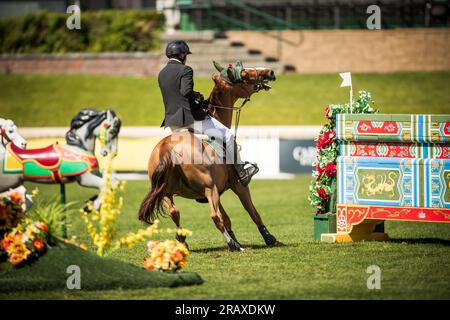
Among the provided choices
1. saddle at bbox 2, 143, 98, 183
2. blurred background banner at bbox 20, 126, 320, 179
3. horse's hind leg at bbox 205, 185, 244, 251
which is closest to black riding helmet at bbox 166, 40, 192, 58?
horse's hind leg at bbox 205, 185, 244, 251

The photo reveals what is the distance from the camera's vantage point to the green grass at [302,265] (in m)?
8.96

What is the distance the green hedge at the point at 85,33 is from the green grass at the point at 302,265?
18829 mm

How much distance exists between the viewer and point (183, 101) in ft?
38.4

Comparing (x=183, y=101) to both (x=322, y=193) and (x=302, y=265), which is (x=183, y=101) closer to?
(x=322, y=193)

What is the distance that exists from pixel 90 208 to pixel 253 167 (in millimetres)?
3105

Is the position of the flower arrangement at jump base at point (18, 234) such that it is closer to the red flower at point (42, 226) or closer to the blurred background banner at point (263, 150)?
the red flower at point (42, 226)

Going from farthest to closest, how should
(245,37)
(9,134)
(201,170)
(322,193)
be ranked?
(245,37)
(322,193)
(9,134)
(201,170)

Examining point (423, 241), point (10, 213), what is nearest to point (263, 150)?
point (423, 241)

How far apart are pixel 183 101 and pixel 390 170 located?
2.80 metres

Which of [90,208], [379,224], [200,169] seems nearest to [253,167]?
[200,169]

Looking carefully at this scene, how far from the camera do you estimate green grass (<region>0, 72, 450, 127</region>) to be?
97.1 ft

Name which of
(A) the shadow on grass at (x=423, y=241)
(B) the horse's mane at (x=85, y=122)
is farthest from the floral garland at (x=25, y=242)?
(A) the shadow on grass at (x=423, y=241)

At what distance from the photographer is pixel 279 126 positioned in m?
28.2
